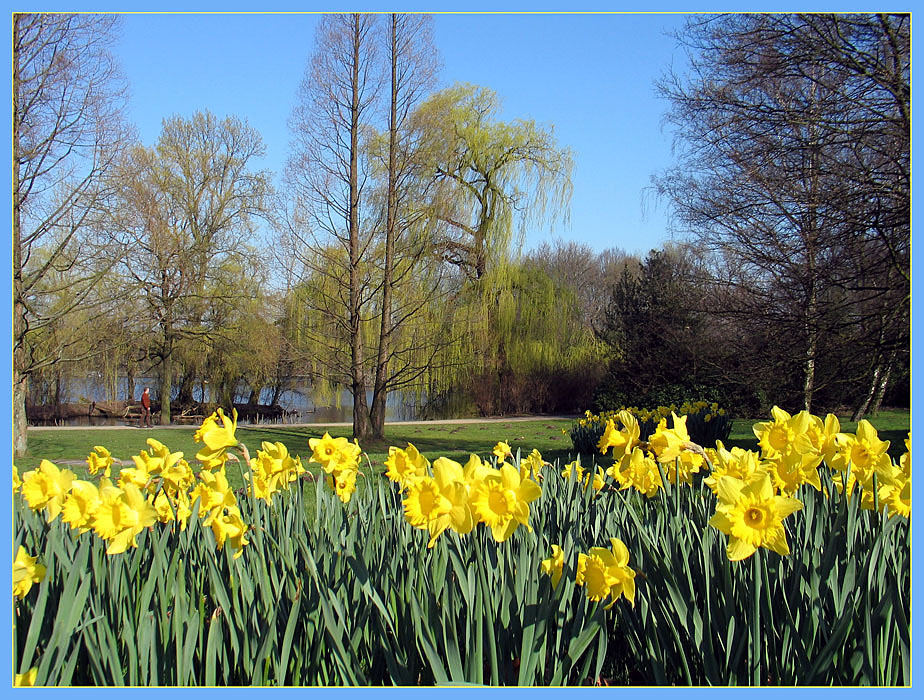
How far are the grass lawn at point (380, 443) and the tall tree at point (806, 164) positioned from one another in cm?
93

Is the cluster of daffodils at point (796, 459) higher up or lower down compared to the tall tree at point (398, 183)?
lower down

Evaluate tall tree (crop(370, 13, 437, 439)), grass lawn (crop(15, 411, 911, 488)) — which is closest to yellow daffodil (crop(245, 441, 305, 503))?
grass lawn (crop(15, 411, 911, 488))

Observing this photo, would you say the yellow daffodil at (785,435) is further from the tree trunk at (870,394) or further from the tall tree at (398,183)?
the tall tree at (398,183)

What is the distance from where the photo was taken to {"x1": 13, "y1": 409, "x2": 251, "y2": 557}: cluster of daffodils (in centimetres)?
77

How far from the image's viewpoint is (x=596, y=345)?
529 centimetres

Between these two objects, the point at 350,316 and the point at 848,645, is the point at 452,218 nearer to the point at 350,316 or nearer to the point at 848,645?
the point at 350,316

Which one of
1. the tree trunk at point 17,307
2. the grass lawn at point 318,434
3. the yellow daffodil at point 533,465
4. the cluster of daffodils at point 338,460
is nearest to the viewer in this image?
the cluster of daffodils at point 338,460

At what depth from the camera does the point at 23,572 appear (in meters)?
0.74

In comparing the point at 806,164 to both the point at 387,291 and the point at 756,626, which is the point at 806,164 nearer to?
the point at 756,626

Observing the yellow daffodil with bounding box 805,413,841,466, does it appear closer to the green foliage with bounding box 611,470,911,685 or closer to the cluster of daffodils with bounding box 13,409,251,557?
the green foliage with bounding box 611,470,911,685

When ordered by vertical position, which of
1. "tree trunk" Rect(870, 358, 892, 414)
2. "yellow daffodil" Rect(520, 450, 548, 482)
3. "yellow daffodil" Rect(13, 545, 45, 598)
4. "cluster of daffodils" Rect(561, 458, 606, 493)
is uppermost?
"tree trunk" Rect(870, 358, 892, 414)

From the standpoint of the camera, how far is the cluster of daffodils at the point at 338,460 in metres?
1.13

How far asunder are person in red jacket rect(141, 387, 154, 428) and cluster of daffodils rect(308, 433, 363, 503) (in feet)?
14.2

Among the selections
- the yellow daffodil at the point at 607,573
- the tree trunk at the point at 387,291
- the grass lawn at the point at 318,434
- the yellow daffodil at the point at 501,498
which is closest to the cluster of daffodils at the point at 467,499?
the yellow daffodil at the point at 501,498
